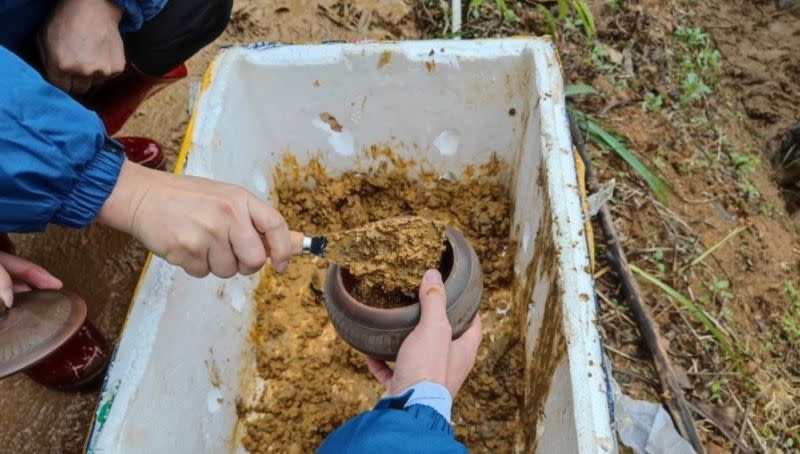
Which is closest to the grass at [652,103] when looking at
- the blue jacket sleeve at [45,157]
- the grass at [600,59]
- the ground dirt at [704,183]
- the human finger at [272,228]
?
the ground dirt at [704,183]

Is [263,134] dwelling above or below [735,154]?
above

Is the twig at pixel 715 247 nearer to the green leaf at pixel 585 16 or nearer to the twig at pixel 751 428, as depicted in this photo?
the twig at pixel 751 428

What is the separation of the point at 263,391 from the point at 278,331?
0.17 meters

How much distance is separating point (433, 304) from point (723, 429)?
1.12 metres

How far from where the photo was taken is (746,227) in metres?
2.25

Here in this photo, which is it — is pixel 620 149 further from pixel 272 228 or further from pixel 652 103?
pixel 272 228

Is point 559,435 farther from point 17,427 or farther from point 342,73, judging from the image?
point 17,427

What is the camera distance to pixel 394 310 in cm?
127

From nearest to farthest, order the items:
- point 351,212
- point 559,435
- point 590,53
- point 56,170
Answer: point 56,170, point 559,435, point 351,212, point 590,53

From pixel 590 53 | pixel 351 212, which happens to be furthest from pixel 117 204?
pixel 590 53

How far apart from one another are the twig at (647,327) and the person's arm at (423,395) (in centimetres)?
76

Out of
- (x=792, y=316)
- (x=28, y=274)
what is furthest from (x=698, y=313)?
(x=28, y=274)

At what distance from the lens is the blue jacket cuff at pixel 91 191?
1.07 metres

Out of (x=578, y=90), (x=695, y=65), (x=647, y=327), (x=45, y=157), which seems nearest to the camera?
(x=45, y=157)
